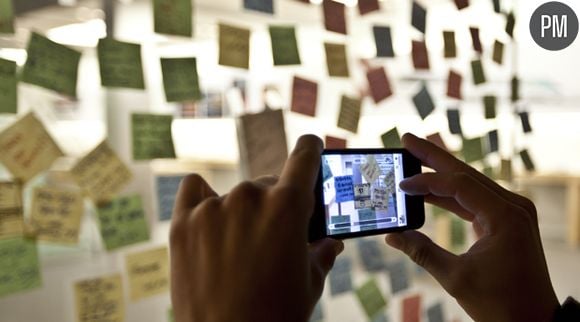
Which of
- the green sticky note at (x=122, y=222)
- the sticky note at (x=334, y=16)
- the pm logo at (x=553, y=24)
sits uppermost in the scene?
the pm logo at (x=553, y=24)

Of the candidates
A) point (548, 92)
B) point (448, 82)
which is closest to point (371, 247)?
point (448, 82)

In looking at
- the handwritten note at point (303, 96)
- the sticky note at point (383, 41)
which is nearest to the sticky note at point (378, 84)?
the sticky note at point (383, 41)

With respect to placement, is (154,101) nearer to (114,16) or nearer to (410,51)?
(114,16)

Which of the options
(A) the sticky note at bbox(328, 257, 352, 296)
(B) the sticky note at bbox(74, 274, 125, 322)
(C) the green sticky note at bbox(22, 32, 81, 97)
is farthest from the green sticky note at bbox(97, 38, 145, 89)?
(A) the sticky note at bbox(328, 257, 352, 296)

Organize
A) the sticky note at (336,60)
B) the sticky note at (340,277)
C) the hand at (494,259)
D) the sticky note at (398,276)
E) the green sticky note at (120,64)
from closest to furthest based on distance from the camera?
the hand at (494,259) → the green sticky note at (120,64) → the sticky note at (336,60) → the sticky note at (340,277) → the sticky note at (398,276)

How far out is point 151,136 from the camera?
736mm

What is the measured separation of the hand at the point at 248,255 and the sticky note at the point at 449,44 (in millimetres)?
821

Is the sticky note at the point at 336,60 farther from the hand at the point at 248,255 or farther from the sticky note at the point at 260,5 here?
the hand at the point at 248,255

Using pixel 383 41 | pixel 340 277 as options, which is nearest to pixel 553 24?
pixel 383 41

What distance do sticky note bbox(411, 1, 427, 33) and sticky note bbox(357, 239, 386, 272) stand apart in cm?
43

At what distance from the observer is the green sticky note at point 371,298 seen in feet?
3.42

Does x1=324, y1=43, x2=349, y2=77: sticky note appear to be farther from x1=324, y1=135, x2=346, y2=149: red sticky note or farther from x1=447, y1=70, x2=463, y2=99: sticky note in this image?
x1=447, y1=70, x2=463, y2=99: sticky note

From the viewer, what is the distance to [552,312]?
59 centimetres

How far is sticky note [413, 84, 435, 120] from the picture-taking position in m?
1.08
